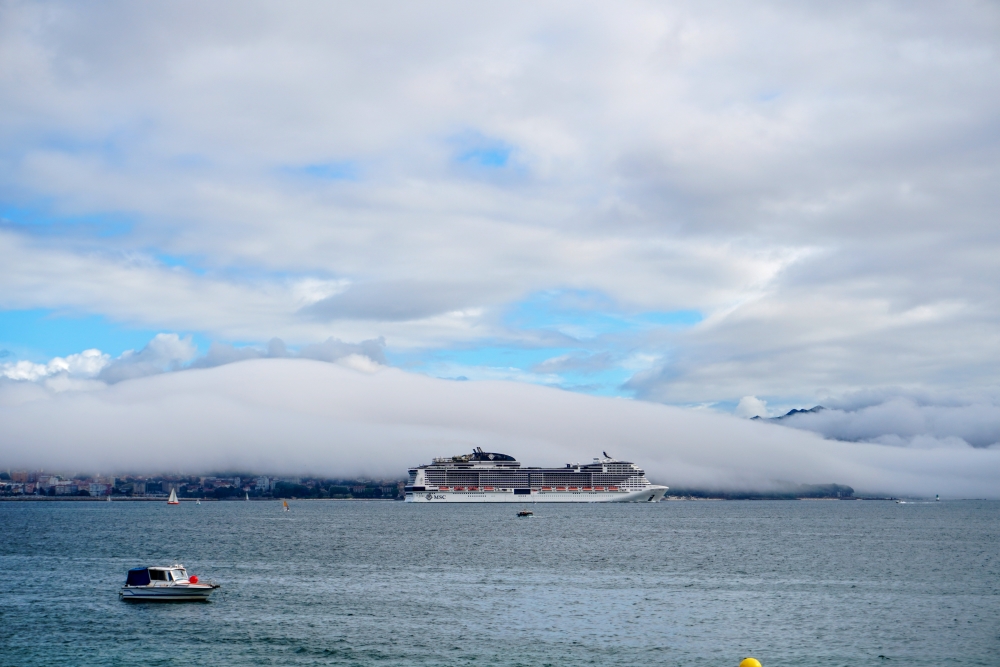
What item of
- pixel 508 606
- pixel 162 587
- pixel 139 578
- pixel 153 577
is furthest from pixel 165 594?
pixel 508 606

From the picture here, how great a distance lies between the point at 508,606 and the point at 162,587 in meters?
23.6

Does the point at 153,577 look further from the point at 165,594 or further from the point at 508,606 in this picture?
the point at 508,606

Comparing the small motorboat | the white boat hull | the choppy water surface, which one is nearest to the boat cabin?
the small motorboat

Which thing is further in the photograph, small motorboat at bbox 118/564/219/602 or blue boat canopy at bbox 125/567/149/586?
blue boat canopy at bbox 125/567/149/586

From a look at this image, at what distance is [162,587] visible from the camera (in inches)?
2376

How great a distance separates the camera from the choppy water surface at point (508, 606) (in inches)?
1810

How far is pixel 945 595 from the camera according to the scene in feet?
222

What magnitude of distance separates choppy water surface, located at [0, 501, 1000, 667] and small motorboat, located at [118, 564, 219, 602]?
34.4 inches

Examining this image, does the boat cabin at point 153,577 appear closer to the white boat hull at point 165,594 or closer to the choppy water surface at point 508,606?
the white boat hull at point 165,594

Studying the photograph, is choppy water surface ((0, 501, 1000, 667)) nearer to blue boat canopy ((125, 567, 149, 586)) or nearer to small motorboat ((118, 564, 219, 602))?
small motorboat ((118, 564, 219, 602))

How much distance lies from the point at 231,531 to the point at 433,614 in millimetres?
93924

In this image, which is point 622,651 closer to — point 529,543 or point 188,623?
point 188,623

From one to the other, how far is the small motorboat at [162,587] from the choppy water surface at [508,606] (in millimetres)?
874

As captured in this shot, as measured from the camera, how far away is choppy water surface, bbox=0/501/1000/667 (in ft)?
151
